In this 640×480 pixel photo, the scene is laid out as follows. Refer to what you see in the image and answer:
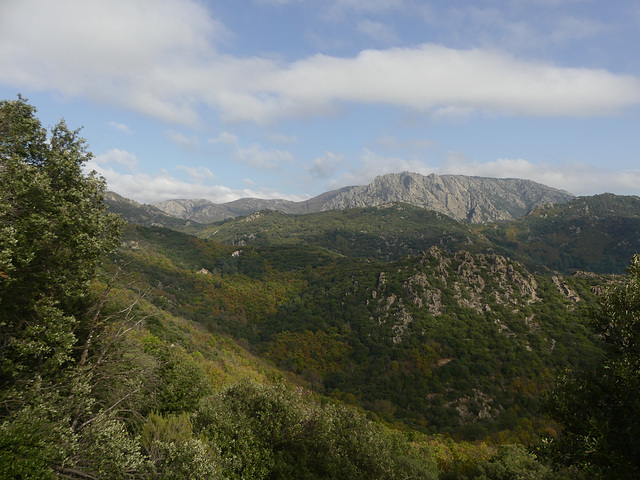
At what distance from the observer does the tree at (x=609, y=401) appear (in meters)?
14.3

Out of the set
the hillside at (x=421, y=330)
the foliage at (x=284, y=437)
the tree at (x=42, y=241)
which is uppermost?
the tree at (x=42, y=241)

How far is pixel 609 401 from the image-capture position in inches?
670

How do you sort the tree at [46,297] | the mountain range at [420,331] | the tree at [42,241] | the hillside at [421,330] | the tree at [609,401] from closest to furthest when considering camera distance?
the tree at [46,297], the tree at [609,401], the tree at [42,241], the mountain range at [420,331], the hillside at [421,330]

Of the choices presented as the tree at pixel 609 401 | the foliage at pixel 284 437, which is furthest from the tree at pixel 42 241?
the tree at pixel 609 401

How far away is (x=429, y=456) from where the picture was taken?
4912 cm

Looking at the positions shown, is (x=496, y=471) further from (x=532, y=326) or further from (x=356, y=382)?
(x=532, y=326)

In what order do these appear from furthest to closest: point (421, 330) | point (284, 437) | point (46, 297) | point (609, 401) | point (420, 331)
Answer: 1. point (421, 330)
2. point (420, 331)
3. point (284, 437)
4. point (46, 297)
5. point (609, 401)

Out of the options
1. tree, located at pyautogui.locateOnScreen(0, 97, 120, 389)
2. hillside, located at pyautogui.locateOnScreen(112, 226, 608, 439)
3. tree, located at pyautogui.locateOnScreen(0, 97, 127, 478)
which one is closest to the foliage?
tree, located at pyautogui.locateOnScreen(0, 97, 127, 478)

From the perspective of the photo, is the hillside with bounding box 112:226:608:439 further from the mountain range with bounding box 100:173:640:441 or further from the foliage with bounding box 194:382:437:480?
the foliage with bounding box 194:382:437:480

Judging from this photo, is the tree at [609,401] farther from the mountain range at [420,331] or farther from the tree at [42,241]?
the mountain range at [420,331]

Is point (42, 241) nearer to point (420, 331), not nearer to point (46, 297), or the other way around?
point (46, 297)

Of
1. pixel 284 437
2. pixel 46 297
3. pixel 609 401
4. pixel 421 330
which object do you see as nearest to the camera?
pixel 609 401

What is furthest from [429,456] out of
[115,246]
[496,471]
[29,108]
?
[29,108]

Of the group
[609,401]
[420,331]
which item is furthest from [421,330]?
[609,401]
